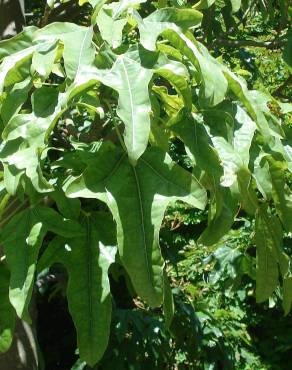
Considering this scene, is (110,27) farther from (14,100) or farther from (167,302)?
(167,302)

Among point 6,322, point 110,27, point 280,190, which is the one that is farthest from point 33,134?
point 280,190

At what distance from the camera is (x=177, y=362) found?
2.88 m

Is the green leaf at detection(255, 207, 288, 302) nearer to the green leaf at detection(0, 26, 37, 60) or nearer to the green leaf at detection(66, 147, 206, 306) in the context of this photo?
the green leaf at detection(66, 147, 206, 306)

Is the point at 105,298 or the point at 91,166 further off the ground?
the point at 91,166

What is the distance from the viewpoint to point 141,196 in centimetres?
94

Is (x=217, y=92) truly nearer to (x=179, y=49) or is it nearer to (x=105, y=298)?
(x=179, y=49)

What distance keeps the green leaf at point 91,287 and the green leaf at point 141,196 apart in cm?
9

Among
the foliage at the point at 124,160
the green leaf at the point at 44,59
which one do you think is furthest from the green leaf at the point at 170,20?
the green leaf at the point at 44,59

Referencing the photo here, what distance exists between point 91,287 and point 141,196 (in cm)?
15

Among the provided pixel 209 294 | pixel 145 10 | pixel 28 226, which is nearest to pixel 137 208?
pixel 28 226

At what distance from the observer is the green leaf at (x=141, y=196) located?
904 mm

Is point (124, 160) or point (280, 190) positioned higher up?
point (124, 160)

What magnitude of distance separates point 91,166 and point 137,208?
0.09 m

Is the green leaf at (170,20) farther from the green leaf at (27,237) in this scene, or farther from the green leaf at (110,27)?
the green leaf at (27,237)
